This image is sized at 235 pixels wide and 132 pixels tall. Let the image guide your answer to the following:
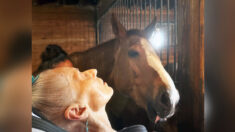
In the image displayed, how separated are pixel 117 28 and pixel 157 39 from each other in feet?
0.76

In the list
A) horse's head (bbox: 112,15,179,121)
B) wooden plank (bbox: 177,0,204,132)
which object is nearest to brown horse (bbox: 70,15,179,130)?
horse's head (bbox: 112,15,179,121)

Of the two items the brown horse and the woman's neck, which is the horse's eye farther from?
the woman's neck

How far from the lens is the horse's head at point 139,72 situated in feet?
4.19

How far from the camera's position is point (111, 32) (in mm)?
1245

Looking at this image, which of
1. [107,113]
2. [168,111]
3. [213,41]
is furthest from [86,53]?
[213,41]

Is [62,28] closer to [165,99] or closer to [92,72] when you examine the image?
[92,72]

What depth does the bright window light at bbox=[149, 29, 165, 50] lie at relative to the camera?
1.32 meters

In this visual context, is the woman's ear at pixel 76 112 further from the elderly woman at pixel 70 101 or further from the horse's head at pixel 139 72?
the horse's head at pixel 139 72

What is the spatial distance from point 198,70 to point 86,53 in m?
0.64

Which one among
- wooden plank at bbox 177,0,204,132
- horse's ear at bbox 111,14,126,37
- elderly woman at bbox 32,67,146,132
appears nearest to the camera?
elderly woman at bbox 32,67,146,132

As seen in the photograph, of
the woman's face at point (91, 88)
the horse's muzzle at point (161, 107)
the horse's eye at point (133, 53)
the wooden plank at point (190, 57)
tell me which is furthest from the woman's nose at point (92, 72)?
the wooden plank at point (190, 57)

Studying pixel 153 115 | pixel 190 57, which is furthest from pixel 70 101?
pixel 190 57

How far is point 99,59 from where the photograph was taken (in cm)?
124

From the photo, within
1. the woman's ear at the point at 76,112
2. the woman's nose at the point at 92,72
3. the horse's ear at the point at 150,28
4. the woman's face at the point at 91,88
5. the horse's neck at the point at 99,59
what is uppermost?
the horse's ear at the point at 150,28
